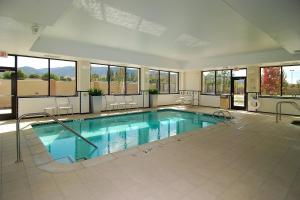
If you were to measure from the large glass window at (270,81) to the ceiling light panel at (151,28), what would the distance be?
6.89 meters

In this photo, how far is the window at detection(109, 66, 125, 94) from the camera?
10.4 meters

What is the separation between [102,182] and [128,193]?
468mm

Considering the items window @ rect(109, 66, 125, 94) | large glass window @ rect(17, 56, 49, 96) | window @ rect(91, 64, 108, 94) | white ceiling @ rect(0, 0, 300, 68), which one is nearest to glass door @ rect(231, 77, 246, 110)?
white ceiling @ rect(0, 0, 300, 68)

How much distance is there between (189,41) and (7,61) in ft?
23.3

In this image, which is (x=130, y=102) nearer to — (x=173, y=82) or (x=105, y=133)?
(x=173, y=82)

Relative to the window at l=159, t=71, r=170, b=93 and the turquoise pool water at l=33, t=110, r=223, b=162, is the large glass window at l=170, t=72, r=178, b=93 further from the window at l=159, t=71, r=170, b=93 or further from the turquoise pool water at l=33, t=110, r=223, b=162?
the turquoise pool water at l=33, t=110, r=223, b=162

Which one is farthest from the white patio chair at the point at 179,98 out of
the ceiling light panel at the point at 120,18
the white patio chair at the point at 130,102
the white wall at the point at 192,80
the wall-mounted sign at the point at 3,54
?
the wall-mounted sign at the point at 3,54

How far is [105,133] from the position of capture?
6.15 metres

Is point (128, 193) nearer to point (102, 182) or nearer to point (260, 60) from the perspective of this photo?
point (102, 182)

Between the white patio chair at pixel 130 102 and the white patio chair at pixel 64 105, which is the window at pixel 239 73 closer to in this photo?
the white patio chair at pixel 130 102

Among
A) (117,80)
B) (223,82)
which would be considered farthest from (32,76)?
(223,82)

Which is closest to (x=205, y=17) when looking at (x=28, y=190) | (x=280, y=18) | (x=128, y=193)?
(x=280, y=18)

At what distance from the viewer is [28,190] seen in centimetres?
240

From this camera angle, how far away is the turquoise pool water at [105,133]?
180 inches
